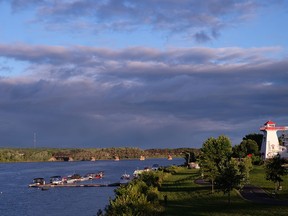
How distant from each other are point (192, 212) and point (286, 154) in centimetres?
8611

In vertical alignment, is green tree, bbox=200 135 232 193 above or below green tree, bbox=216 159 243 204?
above

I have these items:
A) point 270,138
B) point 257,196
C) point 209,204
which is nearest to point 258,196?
point 257,196

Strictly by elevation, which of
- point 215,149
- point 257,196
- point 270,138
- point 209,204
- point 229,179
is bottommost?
point 209,204

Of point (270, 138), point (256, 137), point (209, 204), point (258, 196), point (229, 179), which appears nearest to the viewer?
point (229, 179)

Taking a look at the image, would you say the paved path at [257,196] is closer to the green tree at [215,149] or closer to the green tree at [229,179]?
the green tree at [229,179]

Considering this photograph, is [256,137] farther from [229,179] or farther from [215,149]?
[229,179]

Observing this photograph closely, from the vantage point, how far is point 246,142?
6014 inches

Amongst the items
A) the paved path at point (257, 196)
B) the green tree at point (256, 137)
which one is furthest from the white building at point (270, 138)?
the paved path at point (257, 196)

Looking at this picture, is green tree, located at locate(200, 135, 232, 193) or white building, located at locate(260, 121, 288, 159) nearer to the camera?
green tree, located at locate(200, 135, 232, 193)

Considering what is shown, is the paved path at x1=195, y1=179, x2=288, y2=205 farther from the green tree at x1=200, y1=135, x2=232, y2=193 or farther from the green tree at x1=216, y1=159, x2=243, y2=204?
the green tree at x1=200, y1=135, x2=232, y2=193

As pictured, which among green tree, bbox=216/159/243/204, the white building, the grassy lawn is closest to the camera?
the grassy lawn

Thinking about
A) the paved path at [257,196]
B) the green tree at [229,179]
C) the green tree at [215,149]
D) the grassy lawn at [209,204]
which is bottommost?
the grassy lawn at [209,204]

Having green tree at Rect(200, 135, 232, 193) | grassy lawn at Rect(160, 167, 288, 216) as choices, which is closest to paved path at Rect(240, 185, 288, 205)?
grassy lawn at Rect(160, 167, 288, 216)

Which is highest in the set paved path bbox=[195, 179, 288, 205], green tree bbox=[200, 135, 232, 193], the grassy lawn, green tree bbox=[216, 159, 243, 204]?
green tree bbox=[200, 135, 232, 193]
